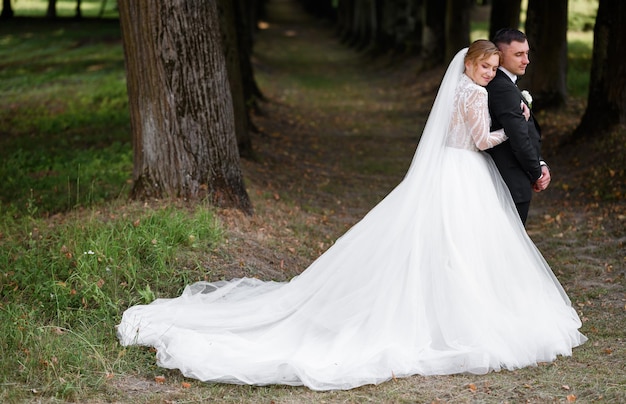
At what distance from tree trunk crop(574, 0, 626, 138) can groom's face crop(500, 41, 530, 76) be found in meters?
7.88

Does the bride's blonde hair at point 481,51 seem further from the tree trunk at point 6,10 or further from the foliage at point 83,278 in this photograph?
the tree trunk at point 6,10

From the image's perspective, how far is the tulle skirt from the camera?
5.72 metres

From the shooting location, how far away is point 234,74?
45.1 ft

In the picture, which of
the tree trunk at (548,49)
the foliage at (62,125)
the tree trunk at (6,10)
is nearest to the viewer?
the foliage at (62,125)

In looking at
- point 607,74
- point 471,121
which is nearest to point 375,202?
point 607,74

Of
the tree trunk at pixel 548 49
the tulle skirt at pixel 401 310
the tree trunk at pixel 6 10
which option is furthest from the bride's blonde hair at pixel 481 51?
the tree trunk at pixel 6 10

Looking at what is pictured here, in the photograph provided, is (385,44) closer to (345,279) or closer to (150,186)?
(150,186)

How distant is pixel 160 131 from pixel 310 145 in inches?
321

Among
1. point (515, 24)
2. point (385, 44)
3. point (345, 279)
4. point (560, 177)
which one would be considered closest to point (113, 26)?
point (385, 44)

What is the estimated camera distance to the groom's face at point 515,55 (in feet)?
20.8

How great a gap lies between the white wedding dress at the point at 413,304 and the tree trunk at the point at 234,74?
6873 mm

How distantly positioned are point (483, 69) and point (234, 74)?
8.01 m

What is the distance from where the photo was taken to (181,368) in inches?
222

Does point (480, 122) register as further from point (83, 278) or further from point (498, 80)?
point (83, 278)
